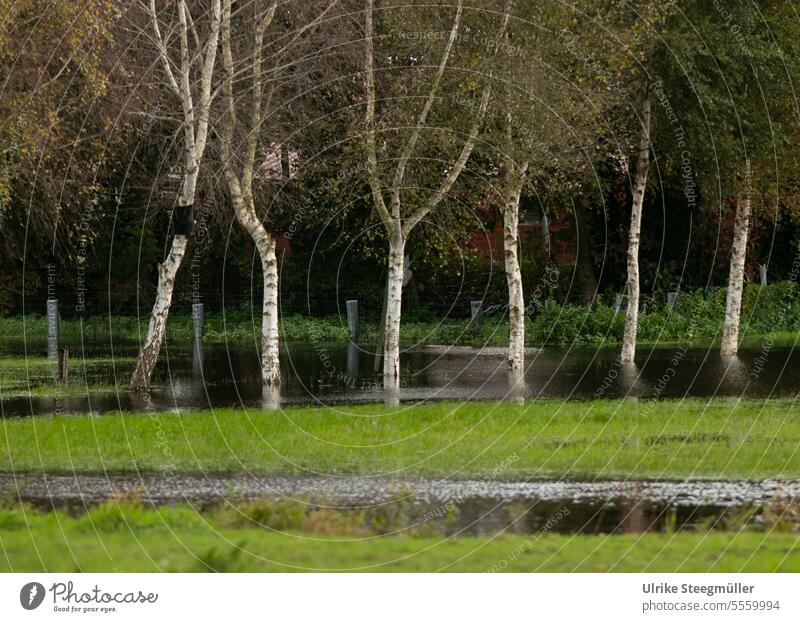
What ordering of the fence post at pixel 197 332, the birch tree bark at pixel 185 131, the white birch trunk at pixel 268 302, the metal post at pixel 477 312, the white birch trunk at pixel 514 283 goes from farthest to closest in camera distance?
the metal post at pixel 477 312, the fence post at pixel 197 332, the white birch trunk at pixel 514 283, the white birch trunk at pixel 268 302, the birch tree bark at pixel 185 131

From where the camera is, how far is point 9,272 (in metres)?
55.6

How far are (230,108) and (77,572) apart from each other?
1699cm

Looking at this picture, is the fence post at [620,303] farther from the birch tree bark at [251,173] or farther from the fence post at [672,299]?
the birch tree bark at [251,173]

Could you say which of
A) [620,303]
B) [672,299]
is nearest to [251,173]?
[620,303]

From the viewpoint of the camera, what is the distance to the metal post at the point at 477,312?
47.6 m

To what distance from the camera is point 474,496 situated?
15242 millimetres

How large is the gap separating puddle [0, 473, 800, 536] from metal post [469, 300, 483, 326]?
103 feet

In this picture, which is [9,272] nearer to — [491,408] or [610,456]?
[491,408]

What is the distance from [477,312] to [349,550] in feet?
117

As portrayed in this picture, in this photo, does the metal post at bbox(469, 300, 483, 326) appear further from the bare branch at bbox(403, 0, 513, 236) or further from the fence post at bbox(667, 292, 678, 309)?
the bare branch at bbox(403, 0, 513, 236)

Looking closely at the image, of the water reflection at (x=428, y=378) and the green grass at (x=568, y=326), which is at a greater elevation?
the green grass at (x=568, y=326)

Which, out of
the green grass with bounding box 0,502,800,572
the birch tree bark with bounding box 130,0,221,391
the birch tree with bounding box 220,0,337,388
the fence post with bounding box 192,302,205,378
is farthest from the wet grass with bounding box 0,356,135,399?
the green grass with bounding box 0,502,800,572

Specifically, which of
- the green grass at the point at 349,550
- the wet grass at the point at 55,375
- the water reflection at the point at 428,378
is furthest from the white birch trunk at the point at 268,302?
the green grass at the point at 349,550

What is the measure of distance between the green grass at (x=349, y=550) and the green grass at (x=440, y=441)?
383cm
